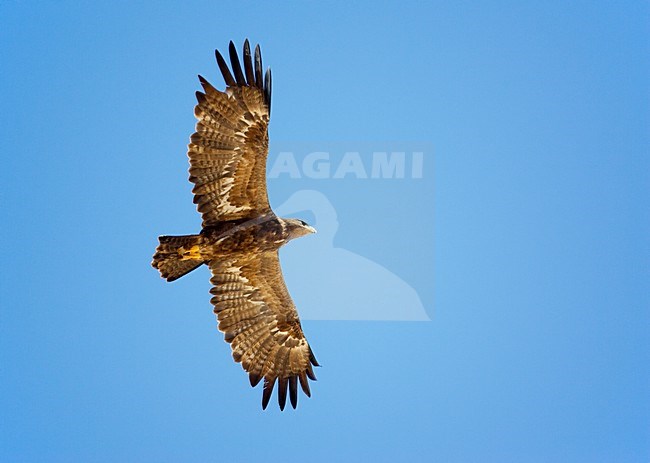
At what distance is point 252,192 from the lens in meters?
11.6

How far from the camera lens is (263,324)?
1258 centimetres

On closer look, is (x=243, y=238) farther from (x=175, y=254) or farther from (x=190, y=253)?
(x=175, y=254)

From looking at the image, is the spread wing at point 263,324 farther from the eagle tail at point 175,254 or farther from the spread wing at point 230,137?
the spread wing at point 230,137

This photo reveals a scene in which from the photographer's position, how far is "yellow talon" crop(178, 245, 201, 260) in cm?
1134

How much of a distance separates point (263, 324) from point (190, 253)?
5.59 feet

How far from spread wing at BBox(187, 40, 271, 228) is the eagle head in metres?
0.64

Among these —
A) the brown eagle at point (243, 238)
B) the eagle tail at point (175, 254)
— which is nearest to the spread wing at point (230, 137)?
the brown eagle at point (243, 238)

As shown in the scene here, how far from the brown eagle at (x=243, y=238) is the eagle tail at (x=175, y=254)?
12mm

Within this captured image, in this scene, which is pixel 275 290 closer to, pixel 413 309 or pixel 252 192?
pixel 252 192

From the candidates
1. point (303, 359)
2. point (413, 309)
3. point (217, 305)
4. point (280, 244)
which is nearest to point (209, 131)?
point (280, 244)

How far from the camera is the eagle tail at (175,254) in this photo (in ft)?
37.1

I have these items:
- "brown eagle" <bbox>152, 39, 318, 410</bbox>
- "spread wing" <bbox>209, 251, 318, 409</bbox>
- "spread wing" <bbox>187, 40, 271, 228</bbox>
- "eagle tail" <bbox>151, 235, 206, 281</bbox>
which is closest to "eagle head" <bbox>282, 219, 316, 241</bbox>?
"brown eagle" <bbox>152, 39, 318, 410</bbox>

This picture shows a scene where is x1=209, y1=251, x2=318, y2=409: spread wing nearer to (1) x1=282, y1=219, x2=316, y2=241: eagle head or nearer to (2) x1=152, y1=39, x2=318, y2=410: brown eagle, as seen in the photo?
(2) x1=152, y1=39, x2=318, y2=410: brown eagle

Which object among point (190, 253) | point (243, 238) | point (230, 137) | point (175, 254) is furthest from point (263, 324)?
point (230, 137)
